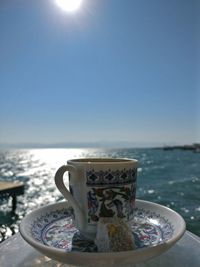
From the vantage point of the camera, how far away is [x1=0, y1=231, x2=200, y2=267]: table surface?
2.46 ft

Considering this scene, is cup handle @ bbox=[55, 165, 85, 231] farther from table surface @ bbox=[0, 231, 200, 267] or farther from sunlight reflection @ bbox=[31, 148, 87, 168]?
sunlight reflection @ bbox=[31, 148, 87, 168]

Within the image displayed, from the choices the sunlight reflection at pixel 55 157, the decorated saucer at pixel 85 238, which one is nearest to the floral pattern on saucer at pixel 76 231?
the decorated saucer at pixel 85 238

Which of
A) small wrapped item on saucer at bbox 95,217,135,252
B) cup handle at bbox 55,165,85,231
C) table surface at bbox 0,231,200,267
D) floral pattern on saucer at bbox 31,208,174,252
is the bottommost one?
table surface at bbox 0,231,200,267

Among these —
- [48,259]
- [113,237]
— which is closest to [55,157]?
[48,259]

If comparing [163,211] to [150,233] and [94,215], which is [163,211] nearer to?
[150,233]

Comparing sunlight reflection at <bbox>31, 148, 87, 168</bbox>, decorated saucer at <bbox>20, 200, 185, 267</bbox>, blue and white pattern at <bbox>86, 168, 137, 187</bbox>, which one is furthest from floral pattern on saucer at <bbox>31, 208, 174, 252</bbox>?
sunlight reflection at <bbox>31, 148, 87, 168</bbox>

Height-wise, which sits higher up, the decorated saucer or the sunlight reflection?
the decorated saucer

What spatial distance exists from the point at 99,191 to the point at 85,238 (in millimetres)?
139

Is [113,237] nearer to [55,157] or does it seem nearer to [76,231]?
[76,231]

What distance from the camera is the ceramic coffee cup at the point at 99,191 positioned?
740 mm

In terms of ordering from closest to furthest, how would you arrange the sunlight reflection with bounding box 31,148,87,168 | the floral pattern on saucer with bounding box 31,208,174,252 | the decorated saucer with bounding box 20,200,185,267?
the decorated saucer with bounding box 20,200,185,267 < the floral pattern on saucer with bounding box 31,208,174,252 < the sunlight reflection with bounding box 31,148,87,168

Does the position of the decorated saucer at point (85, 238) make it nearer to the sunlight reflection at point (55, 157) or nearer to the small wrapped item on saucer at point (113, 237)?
the small wrapped item on saucer at point (113, 237)

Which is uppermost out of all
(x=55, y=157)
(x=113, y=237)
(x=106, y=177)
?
(x=106, y=177)

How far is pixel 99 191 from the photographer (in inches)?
29.1
